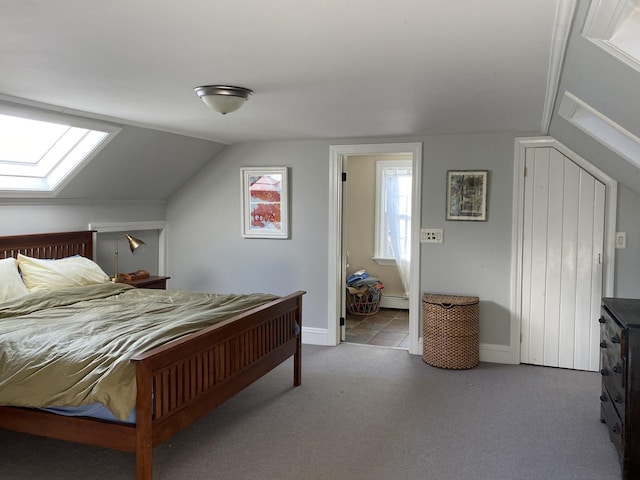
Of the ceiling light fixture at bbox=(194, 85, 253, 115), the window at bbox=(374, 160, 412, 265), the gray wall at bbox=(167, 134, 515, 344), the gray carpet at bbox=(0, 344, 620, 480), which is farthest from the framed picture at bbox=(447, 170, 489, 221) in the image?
the ceiling light fixture at bbox=(194, 85, 253, 115)

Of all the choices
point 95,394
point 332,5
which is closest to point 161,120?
point 95,394

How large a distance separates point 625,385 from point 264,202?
143 inches

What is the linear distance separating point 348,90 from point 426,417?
213cm

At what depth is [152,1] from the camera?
5.88ft

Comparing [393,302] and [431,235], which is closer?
[431,235]

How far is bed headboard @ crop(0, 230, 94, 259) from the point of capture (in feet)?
13.5

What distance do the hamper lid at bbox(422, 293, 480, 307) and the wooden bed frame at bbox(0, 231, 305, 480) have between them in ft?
4.53

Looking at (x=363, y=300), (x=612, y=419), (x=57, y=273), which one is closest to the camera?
(x=612, y=419)

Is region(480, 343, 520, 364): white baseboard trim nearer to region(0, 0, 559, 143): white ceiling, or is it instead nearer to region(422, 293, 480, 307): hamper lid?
region(422, 293, 480, 307): hamper lid

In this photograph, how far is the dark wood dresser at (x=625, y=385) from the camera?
2.65m

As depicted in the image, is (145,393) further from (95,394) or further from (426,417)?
(426,417)

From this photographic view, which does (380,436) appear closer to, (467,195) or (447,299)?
(447,299)

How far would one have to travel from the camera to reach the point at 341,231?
5.33m

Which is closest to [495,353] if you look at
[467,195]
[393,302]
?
[467,195]
